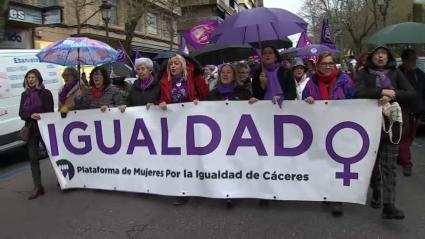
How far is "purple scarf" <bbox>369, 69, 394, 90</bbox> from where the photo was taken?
5.43 m

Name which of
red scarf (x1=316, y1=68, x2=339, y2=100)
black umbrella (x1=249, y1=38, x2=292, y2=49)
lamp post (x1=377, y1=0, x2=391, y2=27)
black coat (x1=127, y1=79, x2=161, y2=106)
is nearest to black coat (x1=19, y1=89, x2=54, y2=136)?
black coat (x1=127, y1=79, x2=161, y2=106)

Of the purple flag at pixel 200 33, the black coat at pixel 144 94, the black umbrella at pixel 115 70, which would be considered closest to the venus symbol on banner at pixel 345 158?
the black coat at pixel 144 94

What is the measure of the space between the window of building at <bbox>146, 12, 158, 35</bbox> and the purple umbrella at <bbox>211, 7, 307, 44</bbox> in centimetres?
2529

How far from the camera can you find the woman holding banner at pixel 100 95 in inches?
270

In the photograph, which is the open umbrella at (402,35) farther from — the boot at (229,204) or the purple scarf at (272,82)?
the boot at (229,204)

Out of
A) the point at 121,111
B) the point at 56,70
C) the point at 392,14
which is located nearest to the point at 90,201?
the point at 121,111

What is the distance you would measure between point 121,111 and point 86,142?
0.66m

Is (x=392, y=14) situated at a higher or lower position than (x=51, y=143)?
higher

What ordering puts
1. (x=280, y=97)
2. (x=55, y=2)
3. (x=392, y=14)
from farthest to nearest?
1. (x=392, y=14)
2. (x=55, y=2)
3. (x=280, y=97)

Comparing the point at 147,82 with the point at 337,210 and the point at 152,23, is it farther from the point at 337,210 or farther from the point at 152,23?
the point at 152,23

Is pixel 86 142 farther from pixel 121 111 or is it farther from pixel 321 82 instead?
pixel 321 82

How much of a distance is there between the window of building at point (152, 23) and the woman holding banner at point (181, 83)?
2566cm

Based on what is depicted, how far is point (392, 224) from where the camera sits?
526 centimetres

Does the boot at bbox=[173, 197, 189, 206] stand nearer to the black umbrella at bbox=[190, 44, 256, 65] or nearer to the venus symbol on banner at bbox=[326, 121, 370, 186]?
the venus symbol on banner at bbox=[326, 121, 370, 186]
